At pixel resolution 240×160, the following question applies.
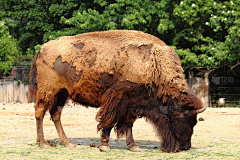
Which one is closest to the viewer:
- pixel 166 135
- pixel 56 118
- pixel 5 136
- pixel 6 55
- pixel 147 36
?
pixel 166 135

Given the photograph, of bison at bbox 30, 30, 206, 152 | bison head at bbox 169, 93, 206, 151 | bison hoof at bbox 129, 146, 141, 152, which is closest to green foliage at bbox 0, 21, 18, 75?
bison at bbox 30, 30, 206, 152

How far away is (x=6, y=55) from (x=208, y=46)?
533 inches

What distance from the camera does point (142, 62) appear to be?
20.3 ft

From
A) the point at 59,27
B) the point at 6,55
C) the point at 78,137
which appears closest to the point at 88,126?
the point at 78,137

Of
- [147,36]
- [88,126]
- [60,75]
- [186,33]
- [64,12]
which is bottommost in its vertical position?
[88,126]

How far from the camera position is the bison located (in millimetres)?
6086

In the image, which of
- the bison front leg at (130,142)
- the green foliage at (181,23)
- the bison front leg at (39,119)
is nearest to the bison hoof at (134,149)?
the bison front leg at (130,142)

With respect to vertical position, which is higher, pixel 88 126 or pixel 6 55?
pixel 6 55

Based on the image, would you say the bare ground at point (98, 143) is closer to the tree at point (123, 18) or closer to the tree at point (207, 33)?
the tree at point (207, 33)

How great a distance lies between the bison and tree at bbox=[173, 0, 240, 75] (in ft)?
35.1

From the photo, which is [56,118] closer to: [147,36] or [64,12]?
[147,36]

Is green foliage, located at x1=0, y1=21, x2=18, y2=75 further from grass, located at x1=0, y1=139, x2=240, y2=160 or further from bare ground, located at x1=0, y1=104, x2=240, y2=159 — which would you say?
grass, located at x1=0, y1=139, x2=240, y2=160

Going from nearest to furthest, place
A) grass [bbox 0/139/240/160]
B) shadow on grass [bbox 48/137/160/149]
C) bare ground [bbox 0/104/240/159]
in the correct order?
grass [bbox 0/139/240/160], bare ground [bbox 0/104/240/159], shadow on grass [bbox 48/137/160/149]

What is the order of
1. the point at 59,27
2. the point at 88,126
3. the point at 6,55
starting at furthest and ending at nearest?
the point at 6,55 → the point at 59,27 → the point at 88,126
